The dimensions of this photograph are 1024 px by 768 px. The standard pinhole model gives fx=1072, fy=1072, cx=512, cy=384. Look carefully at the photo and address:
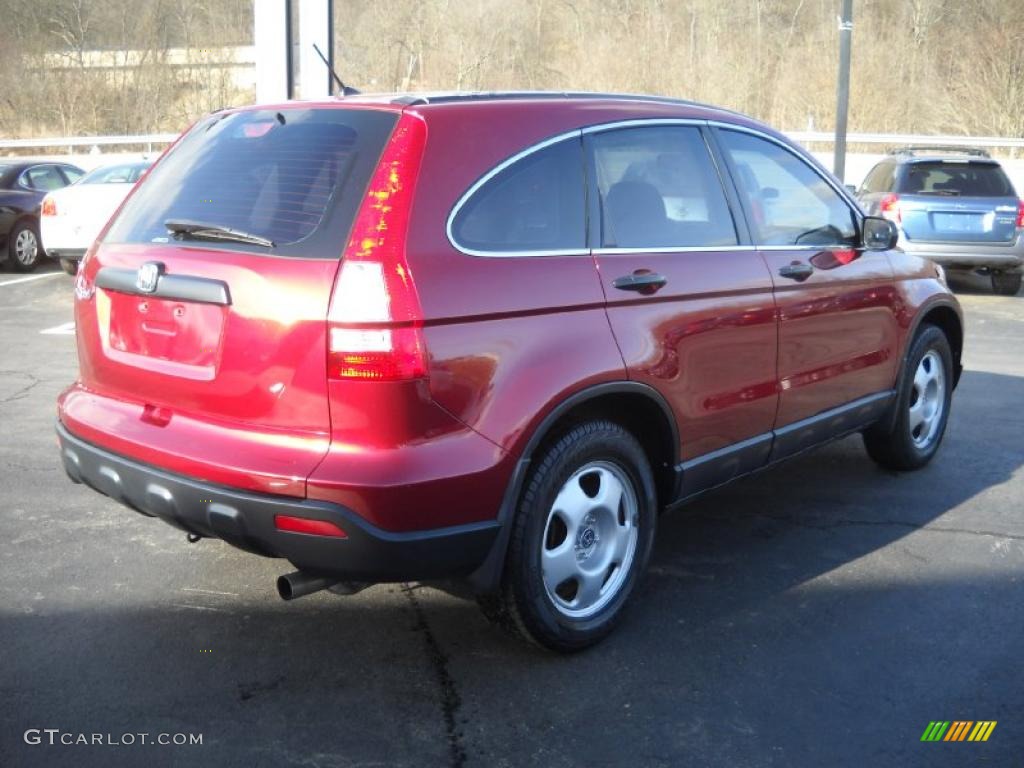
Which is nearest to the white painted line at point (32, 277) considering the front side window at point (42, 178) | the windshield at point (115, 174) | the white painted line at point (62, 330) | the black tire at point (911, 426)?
the windshield at point (115, 174)

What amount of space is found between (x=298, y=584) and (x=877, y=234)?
10.3 feet

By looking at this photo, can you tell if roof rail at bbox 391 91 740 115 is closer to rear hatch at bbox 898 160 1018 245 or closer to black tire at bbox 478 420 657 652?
black tire at bbox 478 420 657 652

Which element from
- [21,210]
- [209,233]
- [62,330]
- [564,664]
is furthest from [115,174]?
[564,664]

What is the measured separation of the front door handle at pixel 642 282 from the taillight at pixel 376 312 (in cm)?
86

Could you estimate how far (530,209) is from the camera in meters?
3.42

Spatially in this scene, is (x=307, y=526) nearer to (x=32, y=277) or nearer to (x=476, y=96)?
(x=476, y=96)

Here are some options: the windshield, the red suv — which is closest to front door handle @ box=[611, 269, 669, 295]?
the red suv

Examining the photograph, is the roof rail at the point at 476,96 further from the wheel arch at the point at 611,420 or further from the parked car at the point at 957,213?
the parked car at the point at 957,213

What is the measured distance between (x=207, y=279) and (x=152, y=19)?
48380mm

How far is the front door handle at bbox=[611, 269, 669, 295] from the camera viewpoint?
3586 millimetres

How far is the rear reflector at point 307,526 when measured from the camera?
2969 mm

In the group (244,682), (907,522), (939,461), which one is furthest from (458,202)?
(939,461)

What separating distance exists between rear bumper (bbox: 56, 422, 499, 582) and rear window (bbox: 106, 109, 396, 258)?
0.73 meters

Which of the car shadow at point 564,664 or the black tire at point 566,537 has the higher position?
the black tire at point 566,537
